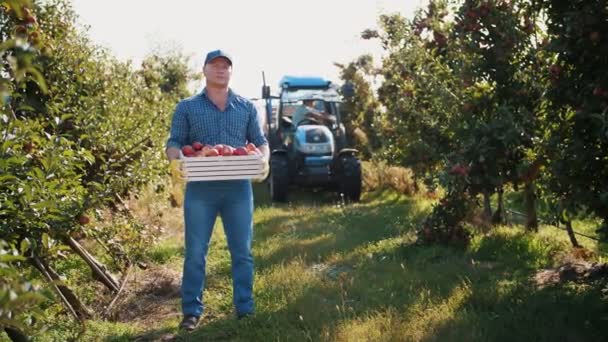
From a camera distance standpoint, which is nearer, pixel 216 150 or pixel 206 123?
pixel 216 150

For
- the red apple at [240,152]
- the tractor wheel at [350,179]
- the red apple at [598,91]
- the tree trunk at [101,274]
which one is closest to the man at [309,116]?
the tractor wheel at [350,179]

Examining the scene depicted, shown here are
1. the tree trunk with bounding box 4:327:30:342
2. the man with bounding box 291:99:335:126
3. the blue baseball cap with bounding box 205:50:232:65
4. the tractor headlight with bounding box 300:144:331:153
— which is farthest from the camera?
the man with bounding box 291:99:335:126

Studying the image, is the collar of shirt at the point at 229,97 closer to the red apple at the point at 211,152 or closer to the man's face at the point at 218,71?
the man's face at the point at 218,71

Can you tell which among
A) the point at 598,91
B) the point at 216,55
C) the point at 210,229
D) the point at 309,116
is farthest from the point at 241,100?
the point at 309,116

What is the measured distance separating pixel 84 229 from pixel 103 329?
627 mm

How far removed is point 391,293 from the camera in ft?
13.9

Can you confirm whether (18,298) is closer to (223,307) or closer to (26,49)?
(26,49)

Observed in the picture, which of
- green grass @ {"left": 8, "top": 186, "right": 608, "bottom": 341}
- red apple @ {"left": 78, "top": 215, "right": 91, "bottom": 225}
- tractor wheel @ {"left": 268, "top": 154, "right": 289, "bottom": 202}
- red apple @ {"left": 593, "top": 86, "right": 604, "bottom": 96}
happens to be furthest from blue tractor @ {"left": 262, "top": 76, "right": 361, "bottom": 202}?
red apple @ {"left": 593, "top": 86, "right": 604, "bottom": 96}

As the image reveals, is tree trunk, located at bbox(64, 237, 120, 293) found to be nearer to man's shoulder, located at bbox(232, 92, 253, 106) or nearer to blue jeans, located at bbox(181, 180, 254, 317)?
blue jeans, located at bbox(181, 180, 254, 317)

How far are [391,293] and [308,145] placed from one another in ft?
22.0

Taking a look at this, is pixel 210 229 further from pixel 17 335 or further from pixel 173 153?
pixel 17 335

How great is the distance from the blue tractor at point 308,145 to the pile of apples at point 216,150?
22.2 ft

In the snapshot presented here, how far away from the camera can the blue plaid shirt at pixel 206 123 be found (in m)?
3.91

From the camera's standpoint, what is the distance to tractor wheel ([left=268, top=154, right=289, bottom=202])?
10562 millimetres
